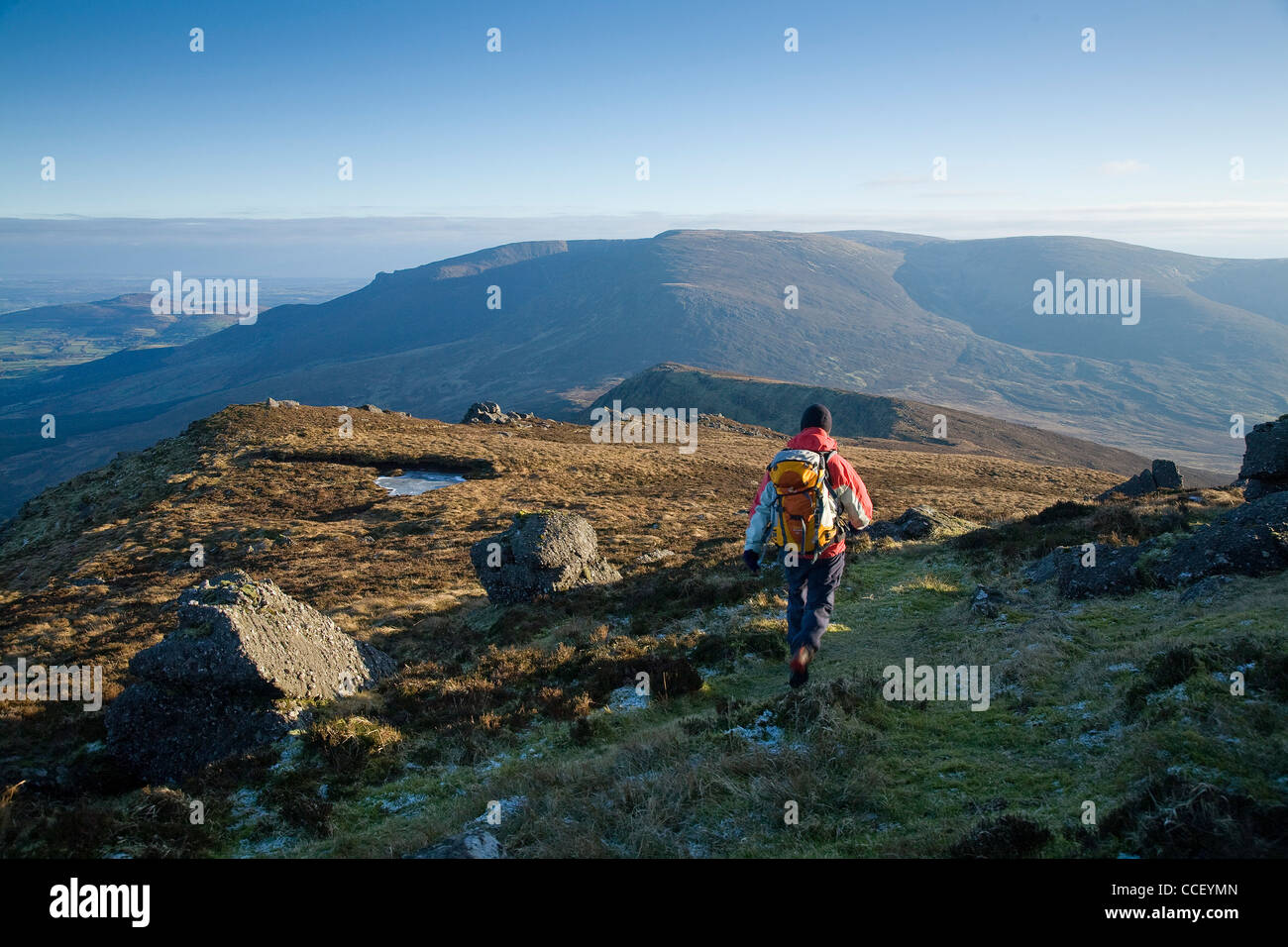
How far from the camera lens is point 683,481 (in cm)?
4372

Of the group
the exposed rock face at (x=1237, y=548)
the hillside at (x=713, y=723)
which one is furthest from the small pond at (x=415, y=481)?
the exposed rock face at (x=1237, y=548)

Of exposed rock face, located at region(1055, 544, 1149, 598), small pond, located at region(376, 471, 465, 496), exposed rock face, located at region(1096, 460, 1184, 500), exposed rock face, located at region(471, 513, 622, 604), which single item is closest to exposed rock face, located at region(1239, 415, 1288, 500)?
exposed rock face, located at region(1055, 544, 1149, 598)

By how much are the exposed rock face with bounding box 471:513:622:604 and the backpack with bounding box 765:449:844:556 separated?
34.4 feet

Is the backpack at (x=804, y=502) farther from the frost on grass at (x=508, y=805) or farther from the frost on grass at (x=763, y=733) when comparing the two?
the frost on grass at (x=508, y=805)

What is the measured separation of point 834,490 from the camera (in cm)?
943

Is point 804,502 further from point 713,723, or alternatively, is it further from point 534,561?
point 534,561

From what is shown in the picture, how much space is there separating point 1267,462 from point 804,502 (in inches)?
706

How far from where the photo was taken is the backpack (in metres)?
9.11

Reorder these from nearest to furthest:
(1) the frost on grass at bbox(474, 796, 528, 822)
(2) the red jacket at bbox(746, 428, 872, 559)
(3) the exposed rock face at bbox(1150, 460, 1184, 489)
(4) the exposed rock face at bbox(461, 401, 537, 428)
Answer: (1) the frost on grass at bbox(474, 796, 528, 822) → (2) the red jacket at bbox(746, 428, 872, 559) → (3) the exposed rock face at bbox(1150, 460, 1184, 489) → (4) the exposed rock face at bbox(461, 401, 537, 428)

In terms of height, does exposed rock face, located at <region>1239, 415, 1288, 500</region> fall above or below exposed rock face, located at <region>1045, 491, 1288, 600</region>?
above

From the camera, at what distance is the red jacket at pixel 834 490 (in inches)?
367

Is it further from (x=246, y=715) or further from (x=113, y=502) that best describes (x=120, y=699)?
(x=113, y=502)

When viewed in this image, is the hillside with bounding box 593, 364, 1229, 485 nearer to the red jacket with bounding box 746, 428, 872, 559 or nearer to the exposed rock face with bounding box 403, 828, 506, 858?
the red jacket with bounding box 746, 428, 872, 559

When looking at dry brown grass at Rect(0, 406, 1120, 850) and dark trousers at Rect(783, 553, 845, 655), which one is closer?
dark trousers at Rect(783, 553, 845, 655)
